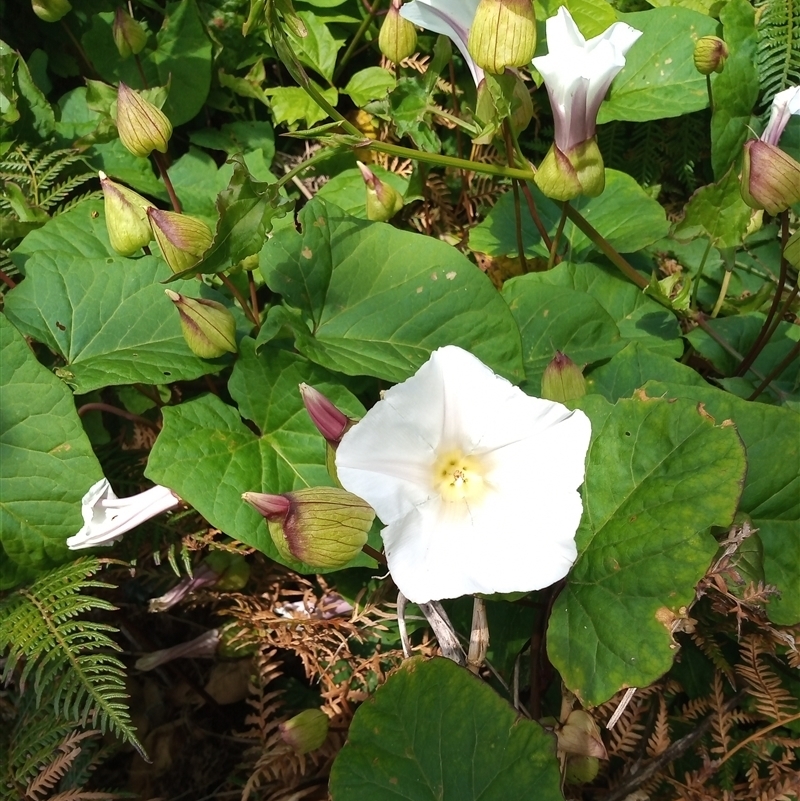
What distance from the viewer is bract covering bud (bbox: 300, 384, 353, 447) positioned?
0.95 meters

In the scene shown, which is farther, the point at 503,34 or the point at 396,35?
the point at 396,35

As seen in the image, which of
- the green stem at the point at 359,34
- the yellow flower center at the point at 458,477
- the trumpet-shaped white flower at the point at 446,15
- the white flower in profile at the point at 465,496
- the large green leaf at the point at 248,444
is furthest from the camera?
the green stem at the point at 359,34

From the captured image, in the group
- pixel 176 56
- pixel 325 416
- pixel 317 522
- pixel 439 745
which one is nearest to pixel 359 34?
pixel 176 56

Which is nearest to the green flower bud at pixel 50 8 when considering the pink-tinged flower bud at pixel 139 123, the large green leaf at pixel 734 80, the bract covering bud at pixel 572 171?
the pink-tinged flower bud at pixel 139 123

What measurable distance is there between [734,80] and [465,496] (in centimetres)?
104

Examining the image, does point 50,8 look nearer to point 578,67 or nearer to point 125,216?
point 125,216

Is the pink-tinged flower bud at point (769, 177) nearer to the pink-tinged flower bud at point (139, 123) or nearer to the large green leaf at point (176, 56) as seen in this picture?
the pink-tinged flower bud at point (139, 123)

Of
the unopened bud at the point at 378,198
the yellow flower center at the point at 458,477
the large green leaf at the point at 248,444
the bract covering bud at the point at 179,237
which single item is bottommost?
the large green leaf at the point at 248,444

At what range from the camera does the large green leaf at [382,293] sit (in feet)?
4.12

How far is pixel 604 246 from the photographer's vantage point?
1358 mm

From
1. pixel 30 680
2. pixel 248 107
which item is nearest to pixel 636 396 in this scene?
pixel 30 680

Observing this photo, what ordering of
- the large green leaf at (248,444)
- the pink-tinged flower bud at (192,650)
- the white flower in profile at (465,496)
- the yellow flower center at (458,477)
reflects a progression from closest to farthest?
the white flower in profile at (465,496)
the yellow flower center at (458,477)
the large green leaf at (248,444)
the pink-tinged flower bud at (192,650)

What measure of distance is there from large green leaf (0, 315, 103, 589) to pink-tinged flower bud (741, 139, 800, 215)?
1.09m

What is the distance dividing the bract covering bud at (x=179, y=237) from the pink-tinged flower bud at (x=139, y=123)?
0.22m
